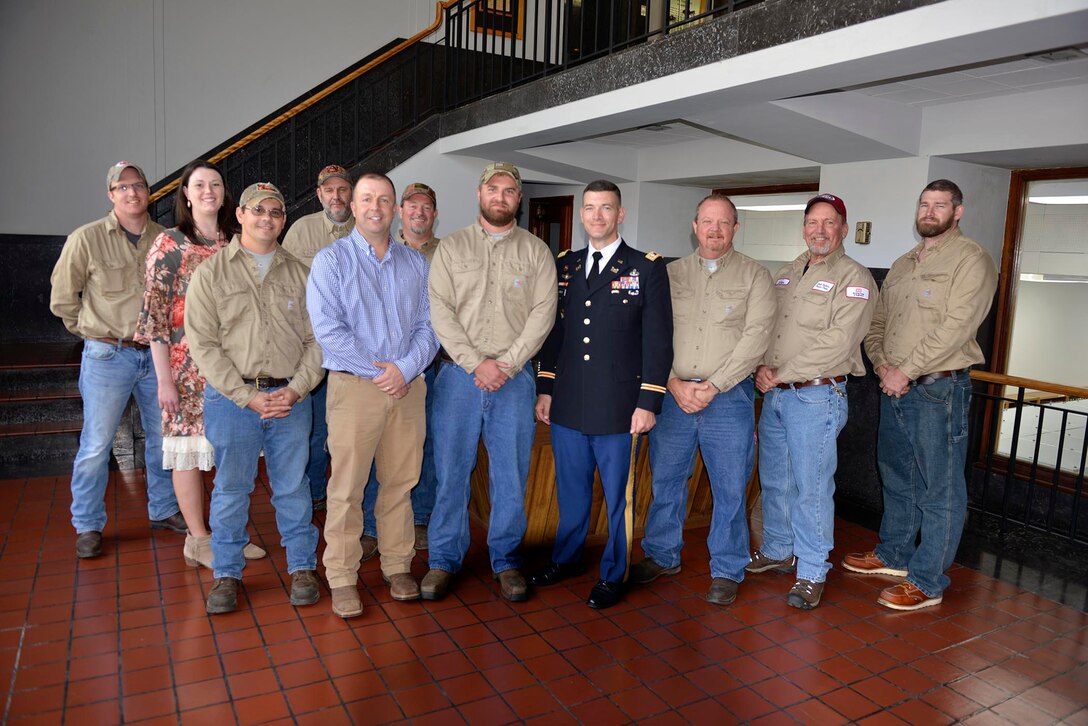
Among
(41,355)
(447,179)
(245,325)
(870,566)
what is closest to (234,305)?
(245,325)

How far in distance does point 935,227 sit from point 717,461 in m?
1.49

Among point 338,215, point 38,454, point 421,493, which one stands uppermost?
point 338,215

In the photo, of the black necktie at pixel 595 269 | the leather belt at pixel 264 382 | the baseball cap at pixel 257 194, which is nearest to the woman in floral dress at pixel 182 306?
the baseball cap at pixel 257 194

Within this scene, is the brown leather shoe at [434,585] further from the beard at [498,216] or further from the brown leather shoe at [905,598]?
the brown leather shoe at [905,598]

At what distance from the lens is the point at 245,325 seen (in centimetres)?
320

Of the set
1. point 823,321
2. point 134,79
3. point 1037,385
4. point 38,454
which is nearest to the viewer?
point 823,321

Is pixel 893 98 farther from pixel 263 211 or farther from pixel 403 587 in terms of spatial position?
pixel 403 587

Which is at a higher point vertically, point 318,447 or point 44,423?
point 318,447

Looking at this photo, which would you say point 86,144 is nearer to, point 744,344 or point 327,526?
point 327,526

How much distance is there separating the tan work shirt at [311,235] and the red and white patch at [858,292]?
8.86 ft

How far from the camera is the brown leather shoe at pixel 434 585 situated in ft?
11.4

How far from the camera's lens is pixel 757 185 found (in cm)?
862

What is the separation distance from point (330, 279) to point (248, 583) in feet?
5.15

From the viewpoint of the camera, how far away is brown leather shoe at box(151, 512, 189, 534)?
4223 mm
